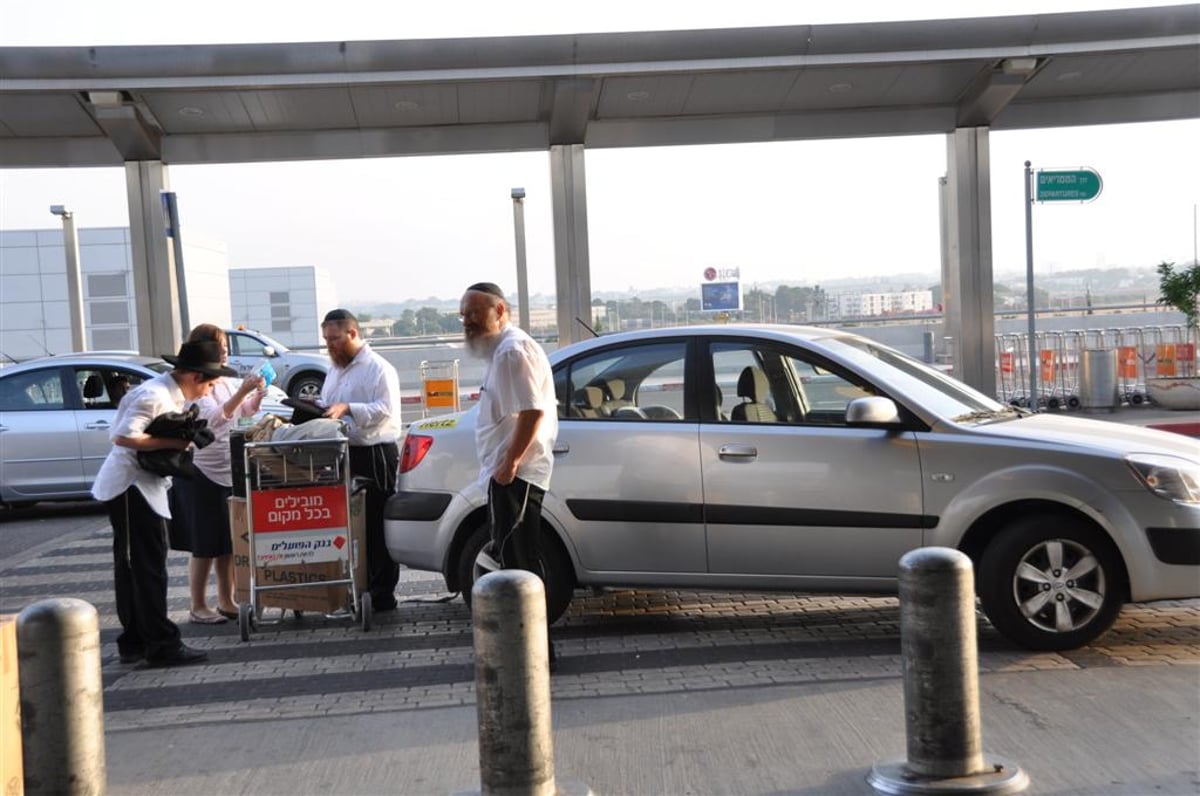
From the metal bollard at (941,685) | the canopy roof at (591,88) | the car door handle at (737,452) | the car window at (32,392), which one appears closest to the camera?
the metal bollard at (941,685)

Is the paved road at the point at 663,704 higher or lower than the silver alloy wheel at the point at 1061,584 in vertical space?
lower

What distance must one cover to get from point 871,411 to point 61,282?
29501 millimetres

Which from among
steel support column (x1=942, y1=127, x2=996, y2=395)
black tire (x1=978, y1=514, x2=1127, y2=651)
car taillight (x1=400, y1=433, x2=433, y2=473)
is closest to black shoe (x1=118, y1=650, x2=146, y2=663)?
car taillight (x1=400, y1=433, x2=433, y2=473)

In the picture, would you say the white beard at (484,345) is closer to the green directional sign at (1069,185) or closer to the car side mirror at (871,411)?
the car side mirror at (871,411)

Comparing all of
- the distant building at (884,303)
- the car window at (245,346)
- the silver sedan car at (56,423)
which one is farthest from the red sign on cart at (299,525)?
the distant building at (884,303)

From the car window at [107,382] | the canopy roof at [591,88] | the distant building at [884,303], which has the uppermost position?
the canopy roof at [591,88]

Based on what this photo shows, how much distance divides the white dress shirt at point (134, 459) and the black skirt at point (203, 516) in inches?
37.9

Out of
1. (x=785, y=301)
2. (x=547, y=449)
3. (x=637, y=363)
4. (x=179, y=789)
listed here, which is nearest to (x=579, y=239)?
(x=785, y=301)

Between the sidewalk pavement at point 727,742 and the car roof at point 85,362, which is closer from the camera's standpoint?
the sidewalk pavement at point 727,742

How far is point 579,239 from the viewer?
1894 cm

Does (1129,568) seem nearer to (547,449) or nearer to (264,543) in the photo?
(547,449)

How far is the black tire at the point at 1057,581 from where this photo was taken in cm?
598

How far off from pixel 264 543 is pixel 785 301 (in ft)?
57.6

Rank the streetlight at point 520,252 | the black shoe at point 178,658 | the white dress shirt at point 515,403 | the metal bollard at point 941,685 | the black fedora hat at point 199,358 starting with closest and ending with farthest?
1. the metal bollard at point 941,685
2. the white dress shirt at point 515,403
3. the black shoe at point 178,658
4. the black fedora hat at point 199,358
5. the streetlight at point 520,252
